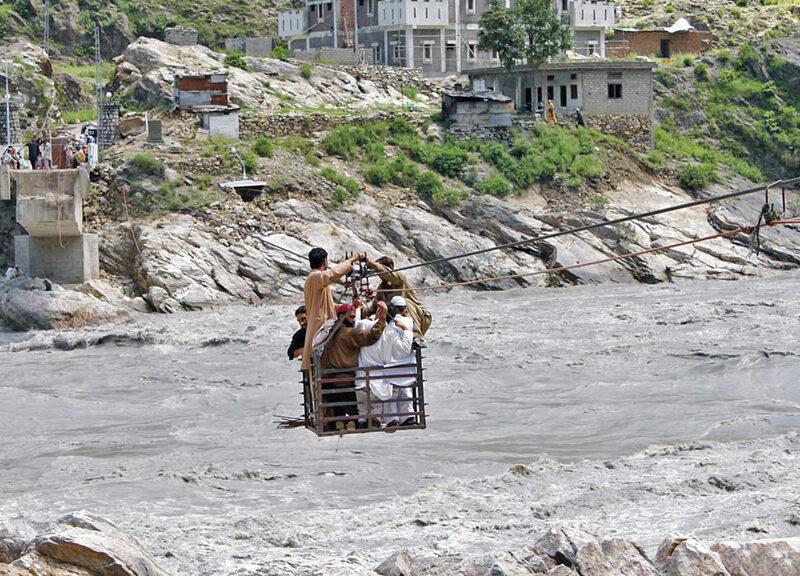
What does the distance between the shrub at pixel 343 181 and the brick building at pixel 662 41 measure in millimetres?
25679

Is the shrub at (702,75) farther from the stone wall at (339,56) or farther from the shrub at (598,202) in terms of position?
the shrub at (598,202)

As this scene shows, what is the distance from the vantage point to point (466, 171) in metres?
56.4

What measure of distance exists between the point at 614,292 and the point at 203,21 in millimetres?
40594

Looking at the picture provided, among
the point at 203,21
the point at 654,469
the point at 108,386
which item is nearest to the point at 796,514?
the point at 654,469

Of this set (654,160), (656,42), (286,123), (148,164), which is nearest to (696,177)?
(654,160)

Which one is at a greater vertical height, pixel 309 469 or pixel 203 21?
pixel 203 21

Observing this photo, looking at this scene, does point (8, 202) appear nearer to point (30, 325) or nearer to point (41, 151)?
point (41, 151)

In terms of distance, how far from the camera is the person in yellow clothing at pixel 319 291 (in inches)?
762

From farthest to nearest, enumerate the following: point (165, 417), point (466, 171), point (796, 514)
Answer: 1. point (466, 171)
2. point (165, 417)
3. point (796, 514)

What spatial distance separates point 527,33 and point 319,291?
45094 millimetres

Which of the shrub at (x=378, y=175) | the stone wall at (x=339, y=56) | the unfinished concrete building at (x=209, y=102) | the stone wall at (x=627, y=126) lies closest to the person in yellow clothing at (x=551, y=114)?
the stone wall at (x=627, y=126)

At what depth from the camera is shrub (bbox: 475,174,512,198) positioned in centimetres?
5531

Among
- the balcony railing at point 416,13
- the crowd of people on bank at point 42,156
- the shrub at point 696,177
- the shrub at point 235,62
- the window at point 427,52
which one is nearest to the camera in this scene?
the crowd of people on bank at point 42,156

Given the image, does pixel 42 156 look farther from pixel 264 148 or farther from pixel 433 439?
pixel 433 439
